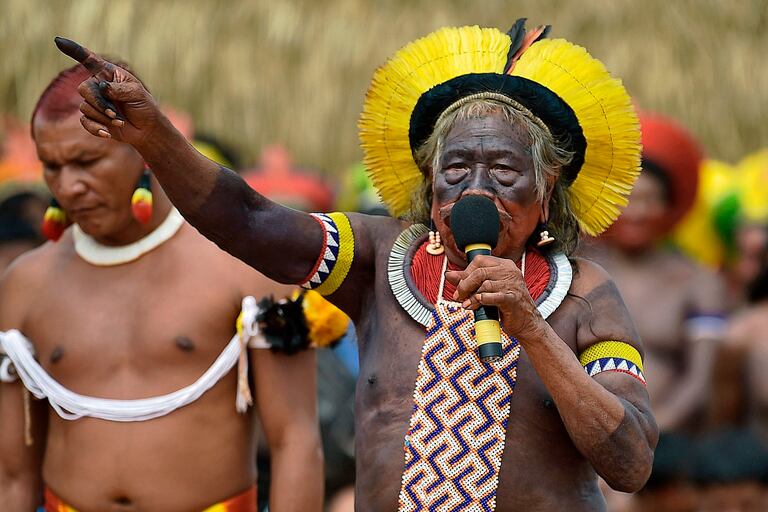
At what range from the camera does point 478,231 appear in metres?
3.58

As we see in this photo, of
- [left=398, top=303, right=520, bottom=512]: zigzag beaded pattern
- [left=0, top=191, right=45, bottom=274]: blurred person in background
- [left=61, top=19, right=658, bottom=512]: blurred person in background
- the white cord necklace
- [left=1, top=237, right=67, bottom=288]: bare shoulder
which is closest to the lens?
[left=61, top=19, right=658, bottom=512]: blurred person in background

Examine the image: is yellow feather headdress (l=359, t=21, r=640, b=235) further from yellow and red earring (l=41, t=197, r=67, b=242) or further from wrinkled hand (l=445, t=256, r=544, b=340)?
yellow and red earring (l=41, t=197, r=67, b=242)

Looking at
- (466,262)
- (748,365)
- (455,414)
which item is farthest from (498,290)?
(748,365)

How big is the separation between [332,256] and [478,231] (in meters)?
0.58

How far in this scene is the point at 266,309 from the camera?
4852mm

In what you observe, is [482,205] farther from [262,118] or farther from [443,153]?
[262,118]

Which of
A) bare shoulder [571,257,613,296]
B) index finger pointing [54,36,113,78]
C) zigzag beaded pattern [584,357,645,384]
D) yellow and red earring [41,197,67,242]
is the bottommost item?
zigzag beaded pattern [584,357,645,384]

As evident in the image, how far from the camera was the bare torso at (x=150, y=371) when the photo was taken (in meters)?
4.81

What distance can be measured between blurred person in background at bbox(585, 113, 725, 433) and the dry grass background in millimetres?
2975

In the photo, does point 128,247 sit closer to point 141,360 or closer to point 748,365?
point 141,360

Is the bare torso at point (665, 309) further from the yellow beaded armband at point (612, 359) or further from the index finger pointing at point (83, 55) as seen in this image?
the index finger pointing at point (83, 55)

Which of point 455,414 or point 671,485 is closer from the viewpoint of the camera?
point 455,414

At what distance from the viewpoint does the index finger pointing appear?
3.47 meters

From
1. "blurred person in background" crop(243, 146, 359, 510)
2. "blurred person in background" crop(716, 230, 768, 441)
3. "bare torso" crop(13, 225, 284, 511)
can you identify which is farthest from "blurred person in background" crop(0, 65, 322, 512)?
"blurred person in background" crop(716, 230, 768, 441)
